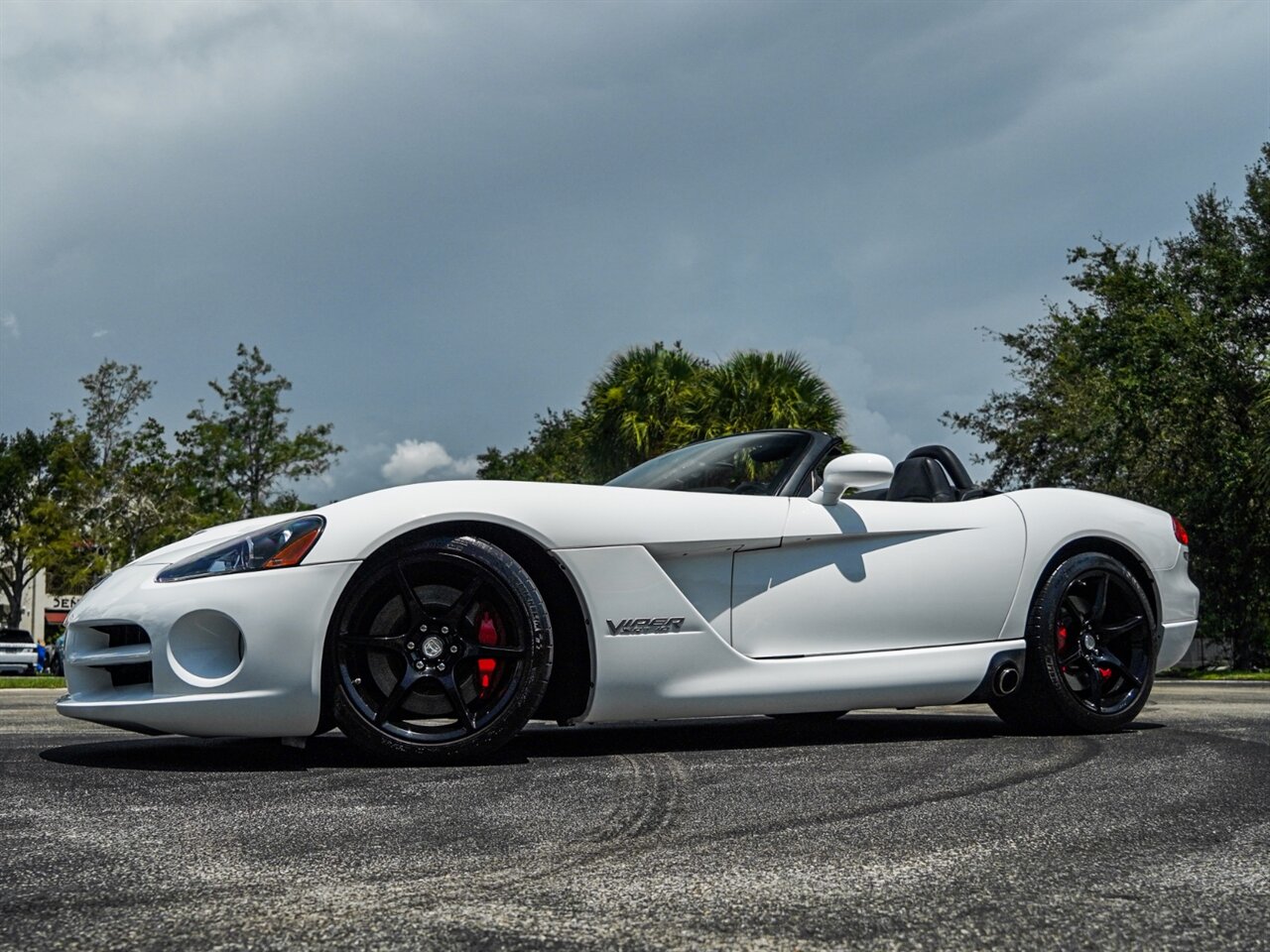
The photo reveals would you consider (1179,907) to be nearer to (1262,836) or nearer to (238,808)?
(1262,836)

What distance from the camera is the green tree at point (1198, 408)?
22203 millimetres

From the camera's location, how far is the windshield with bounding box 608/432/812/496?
455cm

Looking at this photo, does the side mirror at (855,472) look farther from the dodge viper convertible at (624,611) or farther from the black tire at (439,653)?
the black tire at (439,653)

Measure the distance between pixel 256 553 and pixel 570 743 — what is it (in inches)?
54.4

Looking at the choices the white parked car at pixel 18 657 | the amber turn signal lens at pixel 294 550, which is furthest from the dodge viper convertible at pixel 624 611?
the white parked car at pixel 18 657

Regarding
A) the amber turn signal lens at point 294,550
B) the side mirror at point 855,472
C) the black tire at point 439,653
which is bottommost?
the black tire at point 439,653

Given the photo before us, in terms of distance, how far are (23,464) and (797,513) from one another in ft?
130

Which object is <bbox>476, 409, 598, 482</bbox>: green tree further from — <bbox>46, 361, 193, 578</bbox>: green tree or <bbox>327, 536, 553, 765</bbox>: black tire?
<bbox>327, 536, 553, 765</bbox>: black tire

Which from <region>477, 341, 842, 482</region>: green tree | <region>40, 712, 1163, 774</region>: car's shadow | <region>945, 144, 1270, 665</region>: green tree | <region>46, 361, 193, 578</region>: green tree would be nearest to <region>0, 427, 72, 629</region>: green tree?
<region>46, 361, 193, 578</region>: green tree

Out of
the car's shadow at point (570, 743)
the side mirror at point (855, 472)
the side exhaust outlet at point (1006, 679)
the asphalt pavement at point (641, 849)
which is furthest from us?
the side exhaust outlet at point (1006, 679)

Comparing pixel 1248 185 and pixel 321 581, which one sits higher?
pixel 1248 185

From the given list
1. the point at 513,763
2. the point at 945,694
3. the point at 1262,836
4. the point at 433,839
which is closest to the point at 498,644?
the point at 513,763

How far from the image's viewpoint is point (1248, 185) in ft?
91.3

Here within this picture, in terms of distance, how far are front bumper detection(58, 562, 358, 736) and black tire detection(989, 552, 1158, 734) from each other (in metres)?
2.75
